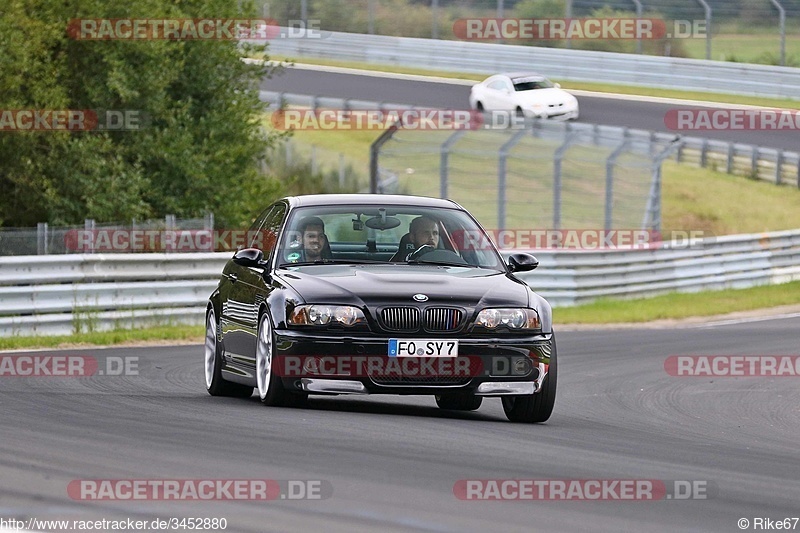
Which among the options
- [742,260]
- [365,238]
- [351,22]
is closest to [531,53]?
[351,22]

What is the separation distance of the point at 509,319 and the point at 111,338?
863 cm

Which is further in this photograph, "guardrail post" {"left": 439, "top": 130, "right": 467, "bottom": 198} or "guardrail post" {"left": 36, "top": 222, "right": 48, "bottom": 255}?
"guardrail post" {"left": 439, "top": 130, "right": 467, "bottom": 198}

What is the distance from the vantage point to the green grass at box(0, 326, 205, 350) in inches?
663

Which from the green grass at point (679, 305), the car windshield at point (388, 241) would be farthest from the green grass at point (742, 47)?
the car windshield at point (388, 241)

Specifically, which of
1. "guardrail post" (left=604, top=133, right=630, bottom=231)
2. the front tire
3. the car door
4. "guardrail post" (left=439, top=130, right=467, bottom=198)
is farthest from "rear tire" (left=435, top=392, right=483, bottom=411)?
"guardrail post" (left=604, top=133, right=630, bottom=231)

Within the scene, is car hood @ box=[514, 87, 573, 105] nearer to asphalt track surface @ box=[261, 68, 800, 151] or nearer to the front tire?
asphalt track surface @ box=[261, 68, 800, 151]

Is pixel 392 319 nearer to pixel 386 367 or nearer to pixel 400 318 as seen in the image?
pixel 400 318

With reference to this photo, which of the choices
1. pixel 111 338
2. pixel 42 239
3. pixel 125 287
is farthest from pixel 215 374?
pixel 42 239

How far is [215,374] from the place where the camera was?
11891 mm

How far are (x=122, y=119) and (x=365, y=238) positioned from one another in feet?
49.8

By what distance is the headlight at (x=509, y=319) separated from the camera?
9.91 meters

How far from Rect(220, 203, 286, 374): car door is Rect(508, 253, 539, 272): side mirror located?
167 cm

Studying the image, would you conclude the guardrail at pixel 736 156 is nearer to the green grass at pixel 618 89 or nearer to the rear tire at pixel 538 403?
the green grass at pixel 618 89

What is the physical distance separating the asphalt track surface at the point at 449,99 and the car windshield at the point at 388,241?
101 feet
